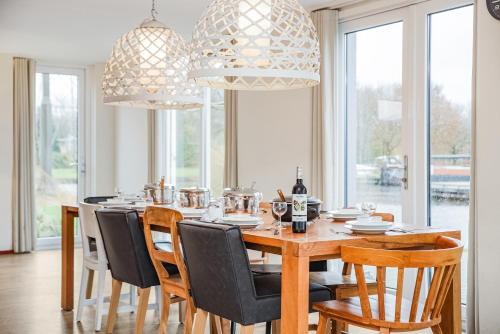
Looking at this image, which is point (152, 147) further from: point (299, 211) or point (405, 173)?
point (299, 211)

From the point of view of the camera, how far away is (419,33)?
4.75m

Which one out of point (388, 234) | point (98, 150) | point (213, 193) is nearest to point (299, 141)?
point (213, 193)

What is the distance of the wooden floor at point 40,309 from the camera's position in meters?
4.43

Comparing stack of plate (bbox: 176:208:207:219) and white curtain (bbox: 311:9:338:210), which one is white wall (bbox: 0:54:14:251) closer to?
white curtain (bbox: 311:9:338:210)

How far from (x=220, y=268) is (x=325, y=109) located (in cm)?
278

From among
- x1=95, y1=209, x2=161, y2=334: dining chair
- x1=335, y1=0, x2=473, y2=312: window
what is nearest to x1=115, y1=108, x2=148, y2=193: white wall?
x1=335, y1=0, x2=473, y2=312: window

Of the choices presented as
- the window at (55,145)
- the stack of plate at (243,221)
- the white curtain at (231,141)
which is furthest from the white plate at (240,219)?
the window at (55,145)

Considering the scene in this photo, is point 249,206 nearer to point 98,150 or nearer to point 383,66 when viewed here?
point 383,66

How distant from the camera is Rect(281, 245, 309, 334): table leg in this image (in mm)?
2707

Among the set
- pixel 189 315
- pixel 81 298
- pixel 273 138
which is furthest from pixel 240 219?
pixel 273 138

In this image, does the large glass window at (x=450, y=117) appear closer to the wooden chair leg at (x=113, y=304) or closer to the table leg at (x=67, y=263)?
the wooden chair leg at (x=113, y=304)

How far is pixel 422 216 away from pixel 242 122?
7.36 ft

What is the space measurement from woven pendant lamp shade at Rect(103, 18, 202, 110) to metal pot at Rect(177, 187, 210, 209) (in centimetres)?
63

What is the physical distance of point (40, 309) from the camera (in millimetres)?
4984
